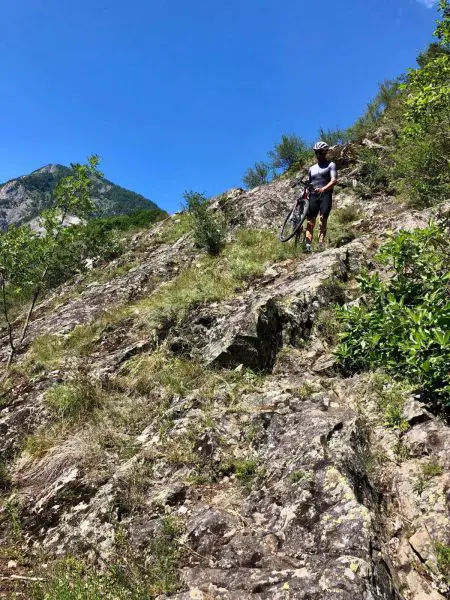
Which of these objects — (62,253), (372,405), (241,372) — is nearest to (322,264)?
(241,372)

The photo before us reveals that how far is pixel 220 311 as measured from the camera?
7.74 meters

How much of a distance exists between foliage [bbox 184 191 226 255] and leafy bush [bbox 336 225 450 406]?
21.9 feet

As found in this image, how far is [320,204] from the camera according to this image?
33.7ft

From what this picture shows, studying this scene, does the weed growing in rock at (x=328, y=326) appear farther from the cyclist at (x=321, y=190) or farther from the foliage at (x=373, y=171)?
the foliage at (x=373, y=171)

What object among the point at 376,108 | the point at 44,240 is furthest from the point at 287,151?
the point at 44,240

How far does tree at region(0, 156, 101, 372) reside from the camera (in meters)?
8.70

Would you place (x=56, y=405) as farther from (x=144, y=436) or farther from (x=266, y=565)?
(x=266, y=565)

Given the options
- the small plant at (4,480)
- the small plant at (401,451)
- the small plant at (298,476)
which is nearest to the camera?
the small plant at (298,476)

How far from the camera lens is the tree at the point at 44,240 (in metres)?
8.70

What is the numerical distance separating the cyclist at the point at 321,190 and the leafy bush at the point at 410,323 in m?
3.87

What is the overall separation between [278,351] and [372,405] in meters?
1.91

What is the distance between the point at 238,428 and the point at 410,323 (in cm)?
247

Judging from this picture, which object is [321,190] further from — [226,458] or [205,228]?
[226,458]

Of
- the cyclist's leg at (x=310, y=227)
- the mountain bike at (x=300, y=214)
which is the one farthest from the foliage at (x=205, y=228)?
the cyclist's leg at (x=310, y=227)
